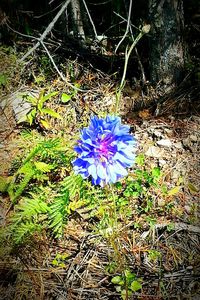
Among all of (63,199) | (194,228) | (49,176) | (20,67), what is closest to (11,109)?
(20,67)

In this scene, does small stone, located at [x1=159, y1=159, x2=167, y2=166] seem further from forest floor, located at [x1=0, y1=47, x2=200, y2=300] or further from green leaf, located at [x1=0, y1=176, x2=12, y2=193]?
green leaf, located at [x1=0, y1=176, x2=12, y2=193]

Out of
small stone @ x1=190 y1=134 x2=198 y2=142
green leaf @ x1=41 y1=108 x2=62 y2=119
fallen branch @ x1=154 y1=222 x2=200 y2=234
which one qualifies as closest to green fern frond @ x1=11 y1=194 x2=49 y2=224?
fallen branch @ x1=154 y1=222 x2=200 y2=234

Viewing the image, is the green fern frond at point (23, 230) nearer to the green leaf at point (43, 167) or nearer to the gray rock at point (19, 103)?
the green leaf at point (43, 167)

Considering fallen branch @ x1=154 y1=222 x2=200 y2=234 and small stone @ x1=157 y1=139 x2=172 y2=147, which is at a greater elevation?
small stone @ x1=157 y1=139 x2=172 y2=147

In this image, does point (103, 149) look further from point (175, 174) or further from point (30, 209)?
point (175, 174)

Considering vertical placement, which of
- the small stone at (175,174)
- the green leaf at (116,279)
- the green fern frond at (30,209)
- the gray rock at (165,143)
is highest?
the green fern frond at (30,209)

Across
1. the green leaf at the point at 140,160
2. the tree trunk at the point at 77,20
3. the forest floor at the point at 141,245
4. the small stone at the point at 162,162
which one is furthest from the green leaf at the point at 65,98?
the small stone at the point at 162,162

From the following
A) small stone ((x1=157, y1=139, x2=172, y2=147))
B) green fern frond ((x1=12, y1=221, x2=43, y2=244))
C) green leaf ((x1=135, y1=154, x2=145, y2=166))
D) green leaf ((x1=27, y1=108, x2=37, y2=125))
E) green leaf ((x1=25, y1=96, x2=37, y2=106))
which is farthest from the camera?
green leaf ((x1=25, y1=96, x2=37, y2=106))
